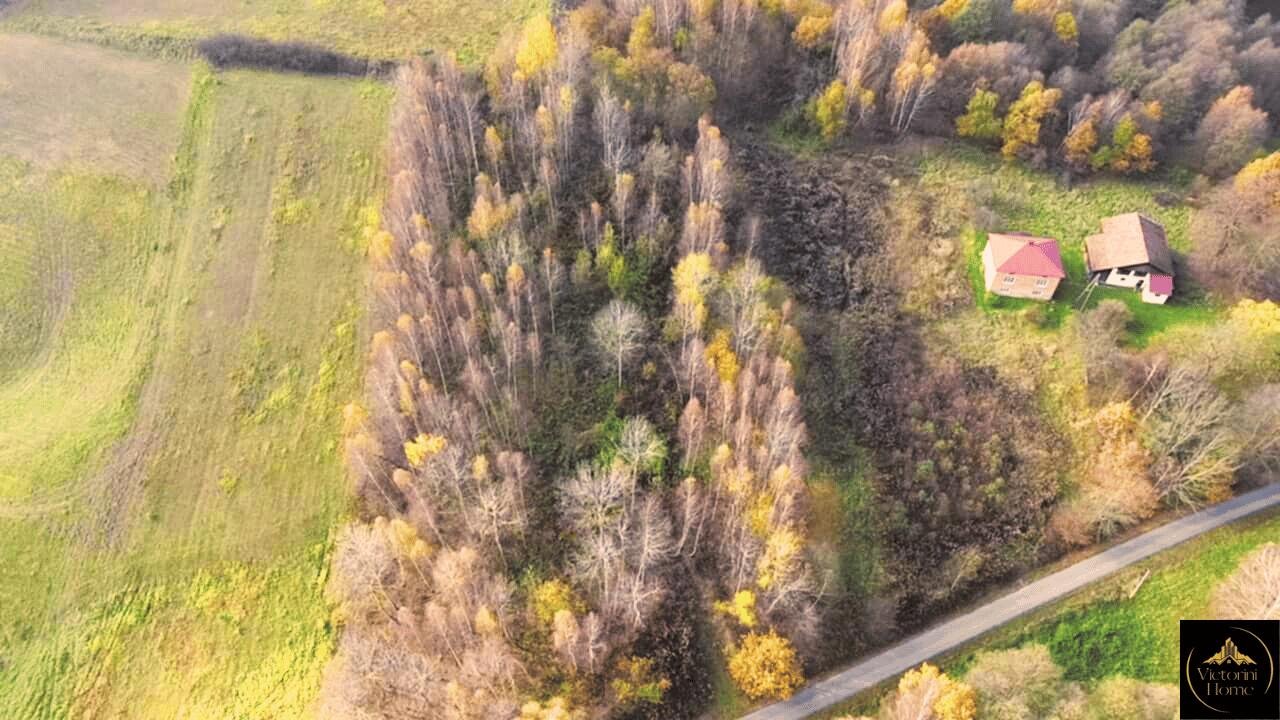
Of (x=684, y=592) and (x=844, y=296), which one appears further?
(x=844, y=296)

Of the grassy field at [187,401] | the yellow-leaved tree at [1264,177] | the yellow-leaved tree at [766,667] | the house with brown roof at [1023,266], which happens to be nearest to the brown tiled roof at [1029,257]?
the house with brown roof at [1023,266]

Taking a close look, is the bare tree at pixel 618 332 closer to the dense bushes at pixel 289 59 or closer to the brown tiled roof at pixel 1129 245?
the brown tiled roof at pixel 1129 245

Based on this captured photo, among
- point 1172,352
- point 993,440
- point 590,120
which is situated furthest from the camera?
point 590,120

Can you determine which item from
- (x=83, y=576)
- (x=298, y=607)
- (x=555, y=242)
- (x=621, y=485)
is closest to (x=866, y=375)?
(x=621, y=485)

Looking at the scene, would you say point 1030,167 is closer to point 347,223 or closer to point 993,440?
point 993,440

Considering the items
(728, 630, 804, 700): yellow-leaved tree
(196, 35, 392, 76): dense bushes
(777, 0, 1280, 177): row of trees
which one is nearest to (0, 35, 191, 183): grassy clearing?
(196, 35, 392, 76): dense bushes

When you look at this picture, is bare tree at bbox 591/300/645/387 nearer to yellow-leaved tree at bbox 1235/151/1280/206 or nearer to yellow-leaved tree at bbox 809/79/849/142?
yellow-leaved tree at bbox 809/79/849/142

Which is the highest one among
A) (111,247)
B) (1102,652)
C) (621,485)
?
(111,247)
